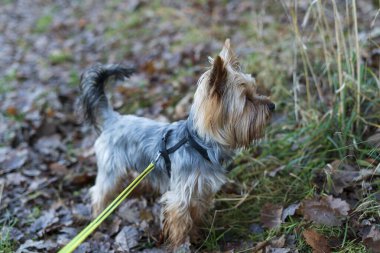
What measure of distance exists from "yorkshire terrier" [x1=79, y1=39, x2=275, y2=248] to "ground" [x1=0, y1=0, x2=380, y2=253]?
31 centimetres

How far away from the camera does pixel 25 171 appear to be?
4.98 metres

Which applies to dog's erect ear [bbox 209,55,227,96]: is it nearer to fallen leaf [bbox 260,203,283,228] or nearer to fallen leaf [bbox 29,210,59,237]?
fallen leaf [bbox 260,203,283,228]

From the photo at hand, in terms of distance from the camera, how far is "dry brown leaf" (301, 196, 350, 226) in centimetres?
325

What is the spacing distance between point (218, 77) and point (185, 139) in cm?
70

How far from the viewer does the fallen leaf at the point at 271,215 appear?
11.9 feet

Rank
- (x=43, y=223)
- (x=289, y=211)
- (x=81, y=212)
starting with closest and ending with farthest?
(x=289, y=211), (x=43, y=223), (x=81, y=212)

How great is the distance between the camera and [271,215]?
12.1 feet

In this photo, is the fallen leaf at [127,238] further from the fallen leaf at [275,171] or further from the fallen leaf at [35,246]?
the fallen leaf at [275,171]

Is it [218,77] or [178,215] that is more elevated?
[218,77]

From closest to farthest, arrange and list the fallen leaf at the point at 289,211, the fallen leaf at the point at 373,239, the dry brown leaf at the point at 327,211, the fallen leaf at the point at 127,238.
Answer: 1. the fallen leaf at the point at 373,239
2. the dry brown leaf at the point at 327,211
3. the fallen leaf at the point at 289,211
4. the fallen leaf at the point at 127,238

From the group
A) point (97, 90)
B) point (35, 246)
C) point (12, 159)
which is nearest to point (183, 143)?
point (97, 90)

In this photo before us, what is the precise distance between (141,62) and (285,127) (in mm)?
3700

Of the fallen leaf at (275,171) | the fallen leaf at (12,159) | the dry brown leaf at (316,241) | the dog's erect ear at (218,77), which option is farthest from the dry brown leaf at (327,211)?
the fallen leaf at (12,159)

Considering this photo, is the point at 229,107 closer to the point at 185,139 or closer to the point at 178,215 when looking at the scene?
the point at 185,139
